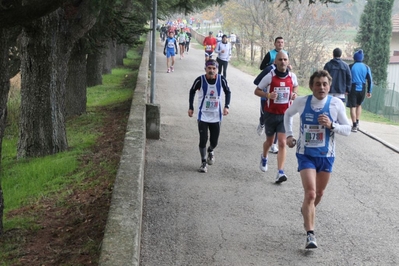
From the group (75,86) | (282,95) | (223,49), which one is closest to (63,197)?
(282,95)

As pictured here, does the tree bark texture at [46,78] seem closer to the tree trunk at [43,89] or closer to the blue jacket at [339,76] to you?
the tree trunk at [43,89]

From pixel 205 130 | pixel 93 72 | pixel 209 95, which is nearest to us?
pixel 209 95

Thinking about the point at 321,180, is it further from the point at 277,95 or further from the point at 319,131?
the point at 277,95

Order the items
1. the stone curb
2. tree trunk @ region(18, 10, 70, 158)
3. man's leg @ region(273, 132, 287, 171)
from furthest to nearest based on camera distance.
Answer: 1. tree trunk @ region(18, 10, 70, 158)
2. man's leg @ region(273, 132, 287, 171)
3. the stone curb

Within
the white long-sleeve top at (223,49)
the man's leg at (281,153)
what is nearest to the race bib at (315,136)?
the man's leg at (281,153)

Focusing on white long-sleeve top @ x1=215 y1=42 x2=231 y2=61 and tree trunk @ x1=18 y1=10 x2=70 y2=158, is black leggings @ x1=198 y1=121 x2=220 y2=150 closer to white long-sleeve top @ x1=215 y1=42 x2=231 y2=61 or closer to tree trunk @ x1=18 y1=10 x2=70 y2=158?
tree trunk @ x1=18 y1=10 x2=70 y2=158

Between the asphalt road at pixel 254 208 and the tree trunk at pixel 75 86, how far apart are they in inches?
133

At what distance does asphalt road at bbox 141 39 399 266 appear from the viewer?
257 inches

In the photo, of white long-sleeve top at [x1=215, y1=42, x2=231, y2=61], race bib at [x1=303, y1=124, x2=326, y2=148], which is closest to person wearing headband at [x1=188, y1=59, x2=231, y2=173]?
race bib at [x1=303, y1=124, x2=326, y2=148]

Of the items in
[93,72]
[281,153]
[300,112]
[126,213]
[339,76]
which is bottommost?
[93,72]

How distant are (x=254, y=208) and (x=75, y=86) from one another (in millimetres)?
8776

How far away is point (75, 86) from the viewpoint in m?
15.8

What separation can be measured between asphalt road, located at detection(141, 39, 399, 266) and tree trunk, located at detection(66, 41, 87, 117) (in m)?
3.39

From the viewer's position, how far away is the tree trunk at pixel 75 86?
51.5 ft
